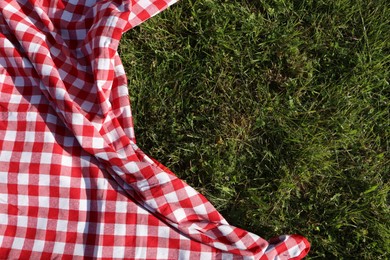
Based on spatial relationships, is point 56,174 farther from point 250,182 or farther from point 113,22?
point 250,182

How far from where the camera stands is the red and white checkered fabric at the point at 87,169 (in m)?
2.13

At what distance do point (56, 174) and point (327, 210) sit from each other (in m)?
1.37

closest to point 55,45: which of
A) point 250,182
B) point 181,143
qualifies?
point 181,143

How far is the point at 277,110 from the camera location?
95.8 inches

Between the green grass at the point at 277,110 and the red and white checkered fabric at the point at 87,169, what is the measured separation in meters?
0.19

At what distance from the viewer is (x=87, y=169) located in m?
2.22

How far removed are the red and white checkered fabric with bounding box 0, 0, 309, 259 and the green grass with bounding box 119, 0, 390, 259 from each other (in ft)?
0.62

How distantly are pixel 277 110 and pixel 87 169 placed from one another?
103 cm

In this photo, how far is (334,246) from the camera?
2.31 meters

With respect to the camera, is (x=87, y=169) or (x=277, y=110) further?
(x=277, y=110)

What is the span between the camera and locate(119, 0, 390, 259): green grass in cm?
234

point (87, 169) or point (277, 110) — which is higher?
point (277, 110)

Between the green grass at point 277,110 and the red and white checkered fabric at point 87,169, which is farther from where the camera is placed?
the green grass at point 277,110

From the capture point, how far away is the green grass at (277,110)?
2.34 m
